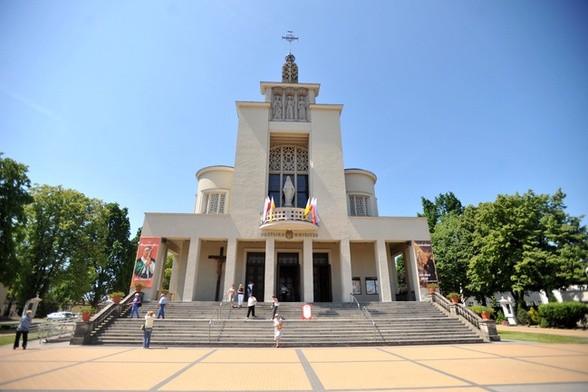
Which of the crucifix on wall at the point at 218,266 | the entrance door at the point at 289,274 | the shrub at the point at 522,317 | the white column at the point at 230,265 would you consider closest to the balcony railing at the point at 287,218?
the white column at the point at 230,265

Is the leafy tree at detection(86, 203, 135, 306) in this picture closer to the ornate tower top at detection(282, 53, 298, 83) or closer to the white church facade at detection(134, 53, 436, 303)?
the white church facade at detection(134, 53, 436, 303)

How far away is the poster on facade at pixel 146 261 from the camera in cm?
1822

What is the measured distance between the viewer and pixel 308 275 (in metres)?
19.6

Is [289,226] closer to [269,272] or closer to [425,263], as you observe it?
[269,272]

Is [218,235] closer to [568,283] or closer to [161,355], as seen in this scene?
[161,355]

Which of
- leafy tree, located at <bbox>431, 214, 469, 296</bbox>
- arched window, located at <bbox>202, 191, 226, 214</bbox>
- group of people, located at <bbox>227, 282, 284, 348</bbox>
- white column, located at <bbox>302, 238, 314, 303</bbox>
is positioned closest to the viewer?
group of people, located at <bbox>227, 282, 284, 348</bbox>

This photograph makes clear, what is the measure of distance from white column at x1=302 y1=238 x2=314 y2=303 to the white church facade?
2.6 inches

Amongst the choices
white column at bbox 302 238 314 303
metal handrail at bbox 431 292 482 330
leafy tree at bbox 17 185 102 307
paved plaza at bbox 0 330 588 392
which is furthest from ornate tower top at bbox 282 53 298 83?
paved plaza at bbox 0 330 588 392

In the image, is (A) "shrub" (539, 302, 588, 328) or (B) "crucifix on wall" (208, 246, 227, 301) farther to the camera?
(B) "crucifix on wall" (208, 246, 227, 301)

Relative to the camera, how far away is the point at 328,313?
642 inches

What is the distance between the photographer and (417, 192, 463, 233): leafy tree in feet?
130

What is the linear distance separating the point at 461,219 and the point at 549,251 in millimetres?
9292

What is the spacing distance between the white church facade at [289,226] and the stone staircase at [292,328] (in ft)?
9.16

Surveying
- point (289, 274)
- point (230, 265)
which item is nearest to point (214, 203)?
point (230, 265)
